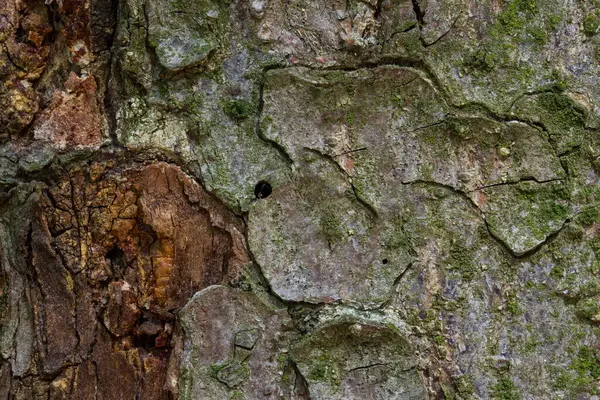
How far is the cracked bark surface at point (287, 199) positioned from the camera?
1327 mm

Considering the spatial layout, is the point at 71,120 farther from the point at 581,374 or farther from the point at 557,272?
the point at 581,374

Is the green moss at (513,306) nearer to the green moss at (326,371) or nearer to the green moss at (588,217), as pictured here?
the green moss at (588,217)

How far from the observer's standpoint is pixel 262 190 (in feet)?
→ 4.42

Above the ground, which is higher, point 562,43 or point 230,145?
point 562,43

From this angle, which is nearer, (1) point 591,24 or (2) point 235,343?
(2) point 235,343

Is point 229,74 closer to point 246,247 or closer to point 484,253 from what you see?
point 246,247

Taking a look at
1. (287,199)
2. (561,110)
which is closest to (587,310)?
(561,110)

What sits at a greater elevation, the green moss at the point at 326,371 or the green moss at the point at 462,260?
the green moss at the point at 462,260

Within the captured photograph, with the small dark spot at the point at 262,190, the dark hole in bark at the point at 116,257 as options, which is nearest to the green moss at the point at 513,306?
the small dark spot at the point at 262,190

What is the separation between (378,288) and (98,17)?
0.81 m

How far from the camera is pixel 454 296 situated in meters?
1.34

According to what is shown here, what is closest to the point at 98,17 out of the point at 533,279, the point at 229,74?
Answer: the point at 229,74

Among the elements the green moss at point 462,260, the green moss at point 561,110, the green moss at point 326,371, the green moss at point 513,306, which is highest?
the green moss at point 561,110

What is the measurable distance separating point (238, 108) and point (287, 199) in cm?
22
